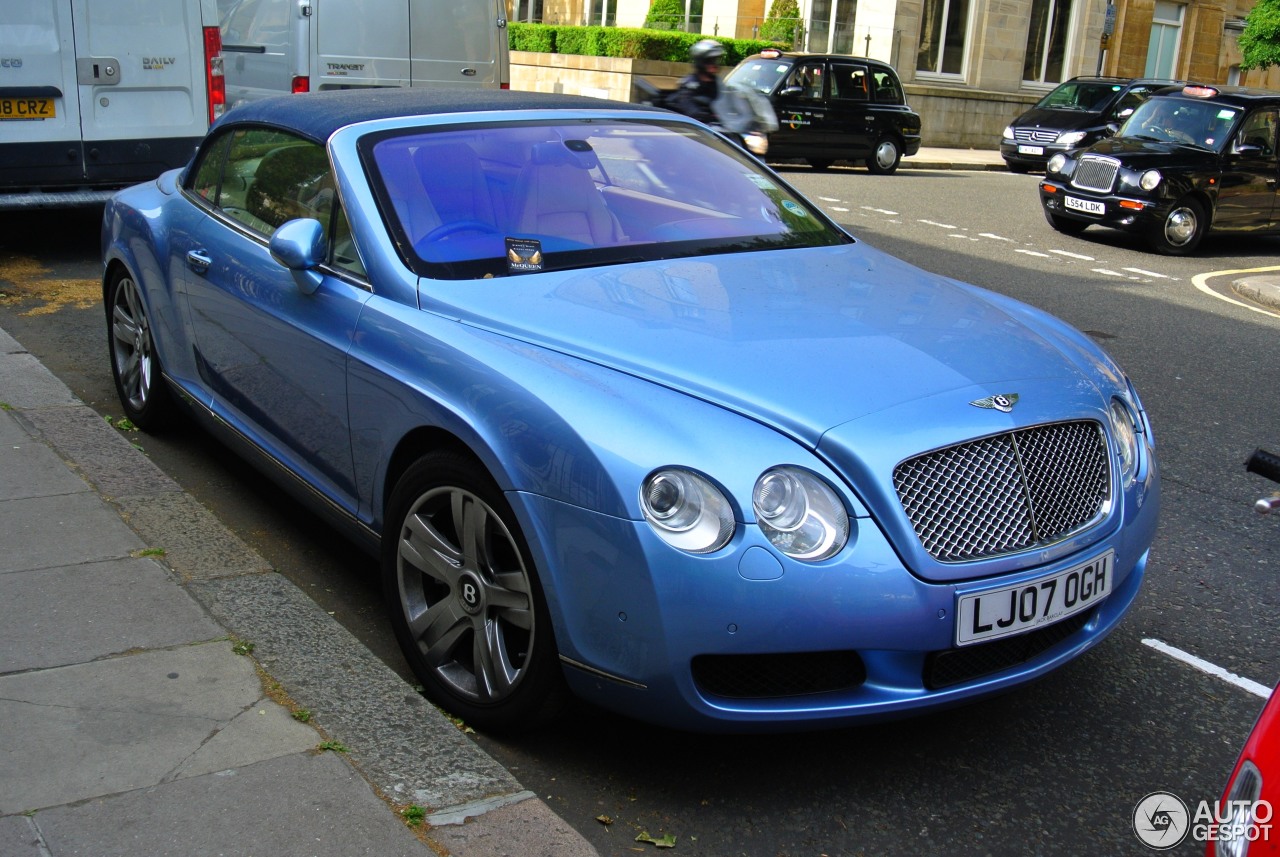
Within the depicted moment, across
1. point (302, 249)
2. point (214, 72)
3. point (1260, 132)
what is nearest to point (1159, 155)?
point (1260, 132)

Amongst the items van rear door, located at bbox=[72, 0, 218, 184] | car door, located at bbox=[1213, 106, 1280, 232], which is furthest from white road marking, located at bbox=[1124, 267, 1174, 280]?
van rear door, located at bbox=[72, 0, 218, 184]

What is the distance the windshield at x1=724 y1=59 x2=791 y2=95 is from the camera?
2147 cm

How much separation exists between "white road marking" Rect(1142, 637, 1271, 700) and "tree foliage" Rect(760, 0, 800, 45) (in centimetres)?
2760

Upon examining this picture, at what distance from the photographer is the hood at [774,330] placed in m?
3.29

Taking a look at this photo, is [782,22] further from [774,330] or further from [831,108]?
[774,330]

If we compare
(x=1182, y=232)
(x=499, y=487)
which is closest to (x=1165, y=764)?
(x=499, y=487)

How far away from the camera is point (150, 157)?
9.98 m

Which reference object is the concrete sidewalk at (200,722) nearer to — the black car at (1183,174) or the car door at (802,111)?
the black car at (1183,174)

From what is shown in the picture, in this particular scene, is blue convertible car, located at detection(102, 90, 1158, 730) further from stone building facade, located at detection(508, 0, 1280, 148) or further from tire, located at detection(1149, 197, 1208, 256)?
stone building facade, located at detection(508, 0, 1280, 148)

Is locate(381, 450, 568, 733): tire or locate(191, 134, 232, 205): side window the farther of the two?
locate(191, 134, 232, 205): side window

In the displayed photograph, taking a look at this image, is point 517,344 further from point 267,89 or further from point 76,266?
point 267,89

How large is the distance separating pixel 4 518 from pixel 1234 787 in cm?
398

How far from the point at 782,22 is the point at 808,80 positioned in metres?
9.30

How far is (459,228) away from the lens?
417cm
